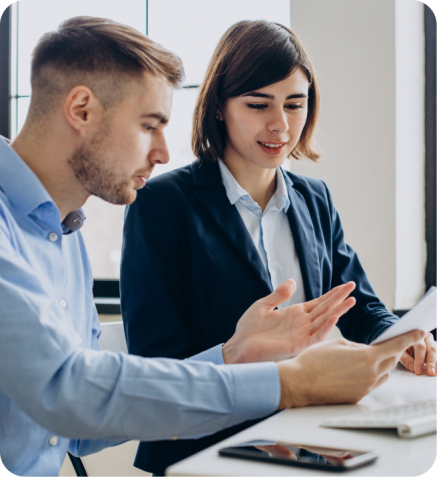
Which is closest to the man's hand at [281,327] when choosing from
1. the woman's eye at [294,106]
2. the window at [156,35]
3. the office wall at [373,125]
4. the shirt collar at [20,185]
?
the shirt collar at [20,185]

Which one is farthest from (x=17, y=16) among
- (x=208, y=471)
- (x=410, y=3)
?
(x=208, y=471)

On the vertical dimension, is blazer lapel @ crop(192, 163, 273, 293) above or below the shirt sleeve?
above

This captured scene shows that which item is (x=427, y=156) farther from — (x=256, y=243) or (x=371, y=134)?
(x=256, y=243)

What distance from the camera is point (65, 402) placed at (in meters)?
0.70

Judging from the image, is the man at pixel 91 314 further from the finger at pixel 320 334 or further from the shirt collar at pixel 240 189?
the shirt collar at pixel 240 189

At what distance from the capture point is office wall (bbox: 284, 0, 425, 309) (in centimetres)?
189

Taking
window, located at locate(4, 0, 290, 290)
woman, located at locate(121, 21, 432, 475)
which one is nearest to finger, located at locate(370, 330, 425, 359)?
woman, located at locate(121, 21, 432, 475)

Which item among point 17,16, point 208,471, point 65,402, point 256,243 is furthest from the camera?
point 17,16

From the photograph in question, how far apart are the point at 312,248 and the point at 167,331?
0.48 m

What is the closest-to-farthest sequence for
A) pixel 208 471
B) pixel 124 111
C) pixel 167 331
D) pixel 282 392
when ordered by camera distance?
1. pixel 208 471
2. pixel 282 392
3. pixel 124 111
4. pixel 167 331

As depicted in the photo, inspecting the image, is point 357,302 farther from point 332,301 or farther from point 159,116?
point 159,116

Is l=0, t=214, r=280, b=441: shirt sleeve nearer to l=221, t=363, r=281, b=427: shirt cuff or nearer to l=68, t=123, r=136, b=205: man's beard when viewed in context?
l=221, t=363, r=281, b=427: shirt cuff

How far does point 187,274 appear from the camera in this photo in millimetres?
1282

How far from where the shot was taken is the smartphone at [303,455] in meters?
0.59
